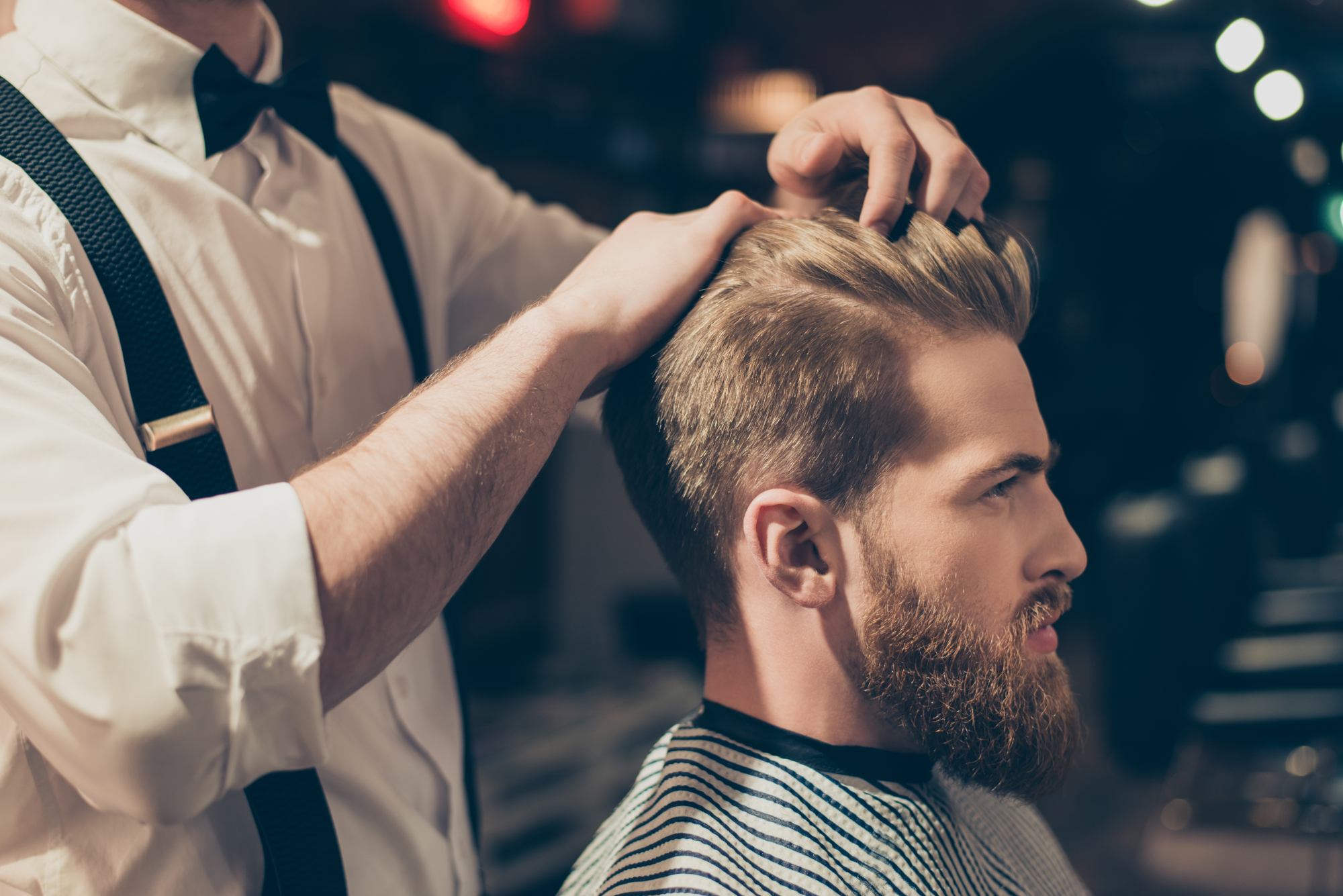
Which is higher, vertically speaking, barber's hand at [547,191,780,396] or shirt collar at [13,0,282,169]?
barber's hand at [547,191,780,396]

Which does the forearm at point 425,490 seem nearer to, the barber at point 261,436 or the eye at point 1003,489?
the barber at point 261,436

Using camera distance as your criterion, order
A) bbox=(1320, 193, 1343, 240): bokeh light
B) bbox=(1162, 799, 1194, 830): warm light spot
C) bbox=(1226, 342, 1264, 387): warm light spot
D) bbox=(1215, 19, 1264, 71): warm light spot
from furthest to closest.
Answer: bbox=(1226, 342, 1264, 387): warm light spot
bbox=(1320, 193, 1343, 240): bokeh light
bbox=(1215, 19, 1264, 71): warm light spot
bbox=(1162, 799, 1194, 830): warm light spot

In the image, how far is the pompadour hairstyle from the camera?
1.18 metres

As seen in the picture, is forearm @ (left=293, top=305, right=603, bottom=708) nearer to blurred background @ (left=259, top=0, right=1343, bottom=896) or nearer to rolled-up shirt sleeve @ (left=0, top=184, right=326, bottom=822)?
rolled-up shirt sleeve @ (left=0, top=184, right=326, bottom=822)

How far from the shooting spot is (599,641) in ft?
16.5

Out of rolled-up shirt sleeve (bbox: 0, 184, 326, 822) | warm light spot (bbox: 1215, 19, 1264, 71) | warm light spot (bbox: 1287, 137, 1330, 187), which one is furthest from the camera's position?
warm light spot (bbox: 1287, 137, 1330, 187)

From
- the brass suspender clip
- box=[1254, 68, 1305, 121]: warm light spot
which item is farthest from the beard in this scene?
box=[1254, 68, 1305, 121]: warm light spot

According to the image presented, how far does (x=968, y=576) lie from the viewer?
118 cm

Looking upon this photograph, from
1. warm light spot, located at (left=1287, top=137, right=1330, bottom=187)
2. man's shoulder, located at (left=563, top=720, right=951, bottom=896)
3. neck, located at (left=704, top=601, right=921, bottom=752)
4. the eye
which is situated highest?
warm light spot, located at (left=1287, top=137, right=1330, bottom=187)

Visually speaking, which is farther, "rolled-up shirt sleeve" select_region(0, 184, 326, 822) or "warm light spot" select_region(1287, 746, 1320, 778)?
"warm light spot" select_region(1287, 746, 1320, 778)

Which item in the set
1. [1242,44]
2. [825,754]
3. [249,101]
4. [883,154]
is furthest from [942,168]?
[1242,44]

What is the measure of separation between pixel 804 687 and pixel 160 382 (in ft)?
2.66

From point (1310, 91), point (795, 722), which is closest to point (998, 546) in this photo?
point (795, 722)

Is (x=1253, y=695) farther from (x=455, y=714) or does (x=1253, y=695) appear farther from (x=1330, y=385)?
(x=1330, y=385)
